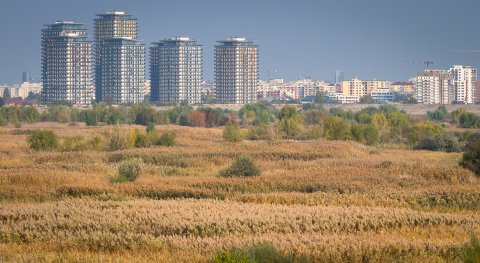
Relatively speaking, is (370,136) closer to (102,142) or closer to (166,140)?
(166,140)

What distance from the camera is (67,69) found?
193m

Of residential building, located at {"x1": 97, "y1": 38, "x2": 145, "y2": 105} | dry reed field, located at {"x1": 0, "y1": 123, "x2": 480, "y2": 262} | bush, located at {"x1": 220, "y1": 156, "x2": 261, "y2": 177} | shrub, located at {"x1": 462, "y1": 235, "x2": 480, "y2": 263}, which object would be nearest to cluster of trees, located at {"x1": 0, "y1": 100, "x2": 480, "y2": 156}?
dry reed field, located at {"x1": 0, "y1": 123, "x2": 480, "y2": 262}

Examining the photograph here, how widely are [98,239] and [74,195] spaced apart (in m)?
11.0

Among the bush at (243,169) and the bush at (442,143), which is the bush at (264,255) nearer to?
the bush at (243,169)

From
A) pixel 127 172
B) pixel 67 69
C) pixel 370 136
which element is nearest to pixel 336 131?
pixel 370 136

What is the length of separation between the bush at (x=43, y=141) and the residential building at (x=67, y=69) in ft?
446

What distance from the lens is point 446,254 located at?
19.3m

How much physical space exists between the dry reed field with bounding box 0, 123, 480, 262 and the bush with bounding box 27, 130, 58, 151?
12119 mm

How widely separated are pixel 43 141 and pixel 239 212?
33.6 meters

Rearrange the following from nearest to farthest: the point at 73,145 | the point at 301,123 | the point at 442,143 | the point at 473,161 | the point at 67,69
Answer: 1. the point at 473,161
2. the point at 73,145
3. the point at 442,143
4. the point at 301,123
5. the point at 67,69

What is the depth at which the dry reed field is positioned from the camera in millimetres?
19844

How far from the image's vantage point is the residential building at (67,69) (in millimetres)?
193125

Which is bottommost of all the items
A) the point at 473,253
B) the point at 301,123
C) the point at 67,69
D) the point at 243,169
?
the point at 301,123

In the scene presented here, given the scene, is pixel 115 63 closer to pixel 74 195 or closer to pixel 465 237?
pixel 74 195
